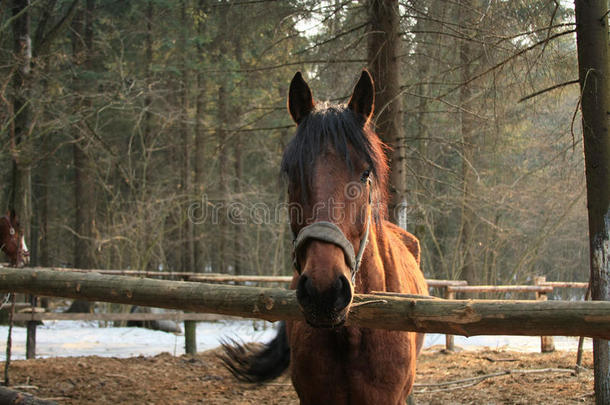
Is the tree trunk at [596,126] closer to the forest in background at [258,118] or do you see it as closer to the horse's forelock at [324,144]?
the forest in background at [258,118]

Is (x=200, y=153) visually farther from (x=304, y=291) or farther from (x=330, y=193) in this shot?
(x=304, y=291)

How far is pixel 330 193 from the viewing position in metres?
2.36

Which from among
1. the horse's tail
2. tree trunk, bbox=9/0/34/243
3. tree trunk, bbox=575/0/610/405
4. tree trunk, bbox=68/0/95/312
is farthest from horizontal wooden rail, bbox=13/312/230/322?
tree trunk, bbox=575/0/610/405

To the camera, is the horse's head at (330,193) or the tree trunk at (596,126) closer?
the horse's head at (330,193)

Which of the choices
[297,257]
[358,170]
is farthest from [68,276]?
[358,170]

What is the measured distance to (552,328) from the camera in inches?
79.7

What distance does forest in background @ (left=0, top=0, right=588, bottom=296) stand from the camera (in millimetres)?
5633

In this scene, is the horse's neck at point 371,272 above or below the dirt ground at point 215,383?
above

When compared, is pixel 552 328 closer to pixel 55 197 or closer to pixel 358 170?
pixel 358 170

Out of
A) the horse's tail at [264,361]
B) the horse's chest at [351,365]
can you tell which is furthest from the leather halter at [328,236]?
the horse's tail at [264,361]

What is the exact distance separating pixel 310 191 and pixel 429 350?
8102 millimetres

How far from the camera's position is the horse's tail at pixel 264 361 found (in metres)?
5.10

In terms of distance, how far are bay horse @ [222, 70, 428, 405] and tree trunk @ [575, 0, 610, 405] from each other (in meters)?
1.85

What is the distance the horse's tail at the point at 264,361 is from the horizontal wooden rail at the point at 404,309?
88.5 inches
